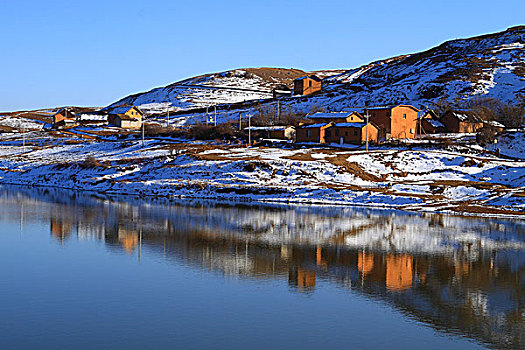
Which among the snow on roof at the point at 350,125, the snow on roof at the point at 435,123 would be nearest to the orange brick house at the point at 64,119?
the snow on roof at the point at 350,125

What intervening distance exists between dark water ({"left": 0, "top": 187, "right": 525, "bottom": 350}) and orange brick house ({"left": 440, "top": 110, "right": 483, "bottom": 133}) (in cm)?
6532

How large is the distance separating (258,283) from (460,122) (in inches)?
3707

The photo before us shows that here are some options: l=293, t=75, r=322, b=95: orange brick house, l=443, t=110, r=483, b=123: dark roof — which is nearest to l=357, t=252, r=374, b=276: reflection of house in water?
l=443, t=110, r=483, b=123: dark roof

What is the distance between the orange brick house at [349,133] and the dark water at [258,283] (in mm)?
45587

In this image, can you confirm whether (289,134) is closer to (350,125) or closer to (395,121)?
(350,125)

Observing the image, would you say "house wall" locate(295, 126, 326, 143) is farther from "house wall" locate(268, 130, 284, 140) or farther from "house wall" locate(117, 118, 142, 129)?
"house wall" locate(117, 118, 142, 129)

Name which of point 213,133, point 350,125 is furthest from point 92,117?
point 350,125

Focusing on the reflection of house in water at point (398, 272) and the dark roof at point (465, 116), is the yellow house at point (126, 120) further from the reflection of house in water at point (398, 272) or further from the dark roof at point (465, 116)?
the reflection of house in water at point (398, 272)

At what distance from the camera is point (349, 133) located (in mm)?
96500

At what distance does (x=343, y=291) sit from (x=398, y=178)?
163 feet

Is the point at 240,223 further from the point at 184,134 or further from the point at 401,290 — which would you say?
the point at 184,134

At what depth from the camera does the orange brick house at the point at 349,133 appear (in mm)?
95562

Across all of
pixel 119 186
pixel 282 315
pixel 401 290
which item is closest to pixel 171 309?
pixel 282 315

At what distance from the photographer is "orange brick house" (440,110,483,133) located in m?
113
